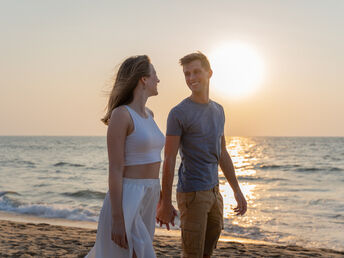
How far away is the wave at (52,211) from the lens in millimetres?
10737

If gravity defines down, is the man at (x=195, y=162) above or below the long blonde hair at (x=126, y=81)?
below

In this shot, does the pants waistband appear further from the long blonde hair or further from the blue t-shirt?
the blue t-shirt

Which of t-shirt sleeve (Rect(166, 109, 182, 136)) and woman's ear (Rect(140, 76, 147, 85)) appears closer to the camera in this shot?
woman's ear (Rect(140, 76, 147, 85))

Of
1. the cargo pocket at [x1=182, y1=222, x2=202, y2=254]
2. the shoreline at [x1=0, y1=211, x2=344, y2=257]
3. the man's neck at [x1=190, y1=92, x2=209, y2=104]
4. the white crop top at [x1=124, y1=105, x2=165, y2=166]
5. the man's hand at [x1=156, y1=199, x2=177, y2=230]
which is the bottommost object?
the shoreline at [x1=0, y1=211, x2=344, y2=257]

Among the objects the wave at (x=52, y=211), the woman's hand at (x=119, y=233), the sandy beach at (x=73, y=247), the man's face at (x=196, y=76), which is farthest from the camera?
the wave at (x=52, y=211)

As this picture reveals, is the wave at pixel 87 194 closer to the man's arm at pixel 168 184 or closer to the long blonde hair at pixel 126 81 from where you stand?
the man's arm at pixel 168 184

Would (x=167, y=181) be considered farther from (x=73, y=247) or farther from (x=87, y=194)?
(x=87, y=194)

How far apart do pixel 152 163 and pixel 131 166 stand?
15 centimetres

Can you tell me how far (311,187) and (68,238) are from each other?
1352 centimetres

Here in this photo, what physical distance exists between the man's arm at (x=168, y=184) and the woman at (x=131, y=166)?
28cm

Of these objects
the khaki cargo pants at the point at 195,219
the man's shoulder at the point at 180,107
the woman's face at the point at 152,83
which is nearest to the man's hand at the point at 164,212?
the khaki cargo pants at the point at 195,219

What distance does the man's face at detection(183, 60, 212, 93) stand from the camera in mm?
3123

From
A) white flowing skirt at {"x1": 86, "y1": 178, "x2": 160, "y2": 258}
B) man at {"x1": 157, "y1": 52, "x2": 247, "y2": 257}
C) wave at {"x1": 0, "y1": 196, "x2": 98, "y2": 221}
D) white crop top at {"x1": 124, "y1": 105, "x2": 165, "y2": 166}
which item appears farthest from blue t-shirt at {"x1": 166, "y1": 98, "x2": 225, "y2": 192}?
wave at {"x1": 0, "y1": 196, "x2": 98, "y2": 221}

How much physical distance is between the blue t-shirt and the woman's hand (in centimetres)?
85
